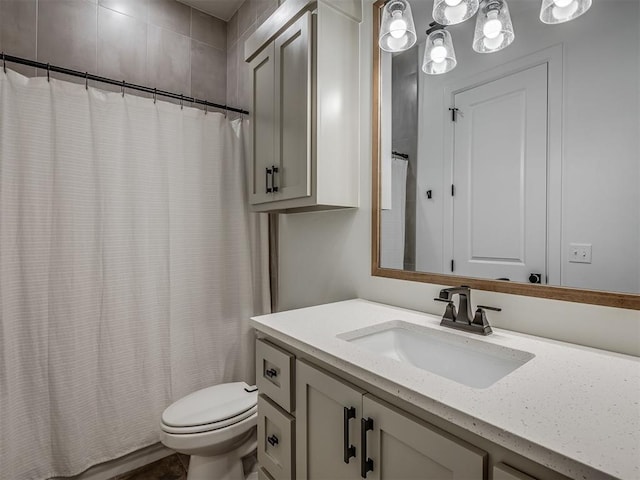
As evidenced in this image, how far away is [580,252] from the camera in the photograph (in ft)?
2.89

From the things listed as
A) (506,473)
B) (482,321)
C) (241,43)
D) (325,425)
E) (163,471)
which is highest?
(241,43)

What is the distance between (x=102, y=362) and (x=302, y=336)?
129cm

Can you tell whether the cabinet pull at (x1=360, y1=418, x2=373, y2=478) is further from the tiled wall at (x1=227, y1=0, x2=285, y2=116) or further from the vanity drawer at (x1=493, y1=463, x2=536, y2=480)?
the tiled wall at (x1=227, y1=0, x2=285, y2=116)

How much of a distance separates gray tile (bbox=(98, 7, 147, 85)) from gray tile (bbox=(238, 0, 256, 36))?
2.00 feet

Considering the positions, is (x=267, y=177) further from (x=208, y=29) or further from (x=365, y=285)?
(x=208, y=29)

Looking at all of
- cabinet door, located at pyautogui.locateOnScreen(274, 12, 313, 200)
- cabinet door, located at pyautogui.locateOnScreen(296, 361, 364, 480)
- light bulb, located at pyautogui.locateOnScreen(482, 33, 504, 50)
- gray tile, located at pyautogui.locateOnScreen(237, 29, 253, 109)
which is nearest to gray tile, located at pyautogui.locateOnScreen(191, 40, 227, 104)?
gray tile, located at pyautogui.locateOnScreen(237, 29, 253, 109)

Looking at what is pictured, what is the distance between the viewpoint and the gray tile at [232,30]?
2395 mm

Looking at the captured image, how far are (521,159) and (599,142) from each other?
181 mm

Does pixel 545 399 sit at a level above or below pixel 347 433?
above

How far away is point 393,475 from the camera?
69cm

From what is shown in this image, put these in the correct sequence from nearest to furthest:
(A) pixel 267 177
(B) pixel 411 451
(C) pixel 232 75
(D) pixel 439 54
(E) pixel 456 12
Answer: (B) pixel 411 451, (E) pixel 456 12, (D) pixel 439 54, (A) pixel 267 177, (C) pixel 232 75

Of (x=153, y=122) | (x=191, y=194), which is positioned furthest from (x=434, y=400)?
(x=153, y=122)

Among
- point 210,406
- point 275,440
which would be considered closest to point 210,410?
point 210,406

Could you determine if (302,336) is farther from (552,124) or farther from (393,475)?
(552,124)
